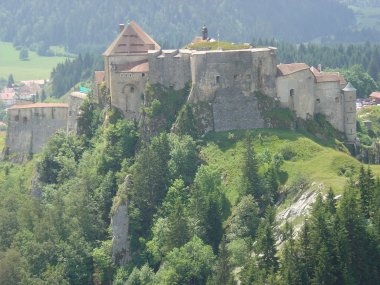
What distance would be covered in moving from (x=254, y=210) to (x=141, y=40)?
2586 cm

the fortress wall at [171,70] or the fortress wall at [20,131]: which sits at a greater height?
the fortress wall at [171,70]

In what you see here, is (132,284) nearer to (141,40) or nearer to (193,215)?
(193,215)

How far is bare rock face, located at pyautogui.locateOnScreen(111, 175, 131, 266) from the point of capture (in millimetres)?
88062

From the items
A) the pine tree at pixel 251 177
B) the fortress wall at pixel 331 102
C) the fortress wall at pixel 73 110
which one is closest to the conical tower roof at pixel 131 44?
the fortress wall at pixel 73 110

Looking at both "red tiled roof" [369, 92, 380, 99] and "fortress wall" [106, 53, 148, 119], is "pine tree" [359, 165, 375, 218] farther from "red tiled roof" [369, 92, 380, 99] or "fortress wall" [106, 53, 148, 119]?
"red tiled roof" [369, 92, 380, 99]

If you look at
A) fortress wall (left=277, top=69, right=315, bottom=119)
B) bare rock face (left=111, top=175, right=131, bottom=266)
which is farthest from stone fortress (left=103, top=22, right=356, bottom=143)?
bare rock face (left=111, top=175, right=131, bottom=266)

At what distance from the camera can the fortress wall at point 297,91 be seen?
9300 centimetres

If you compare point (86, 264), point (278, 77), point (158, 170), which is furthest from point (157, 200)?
point (278, 77)

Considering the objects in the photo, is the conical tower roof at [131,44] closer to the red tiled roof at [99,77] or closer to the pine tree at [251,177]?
the red tiled roof at [99,77]

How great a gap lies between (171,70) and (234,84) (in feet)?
19.7

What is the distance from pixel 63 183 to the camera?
328 feet

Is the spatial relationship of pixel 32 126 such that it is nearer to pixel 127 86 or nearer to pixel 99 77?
pixel 99 77

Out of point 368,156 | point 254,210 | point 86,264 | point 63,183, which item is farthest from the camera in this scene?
point 63,183

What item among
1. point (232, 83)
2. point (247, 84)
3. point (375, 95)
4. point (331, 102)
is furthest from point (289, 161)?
point (375, 95)
